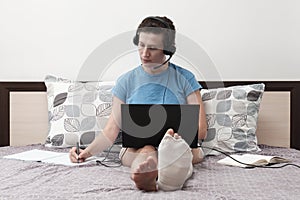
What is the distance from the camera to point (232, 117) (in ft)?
6.66

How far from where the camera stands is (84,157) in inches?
68.6

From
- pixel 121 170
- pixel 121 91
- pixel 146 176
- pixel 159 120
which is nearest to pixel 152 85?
pixel 121 91

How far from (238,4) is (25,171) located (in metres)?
1.50

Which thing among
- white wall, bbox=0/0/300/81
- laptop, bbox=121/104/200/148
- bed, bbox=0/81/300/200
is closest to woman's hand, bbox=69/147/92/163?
bed, bbox=0/81/300/200

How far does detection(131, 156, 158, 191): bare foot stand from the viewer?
1.25 metres

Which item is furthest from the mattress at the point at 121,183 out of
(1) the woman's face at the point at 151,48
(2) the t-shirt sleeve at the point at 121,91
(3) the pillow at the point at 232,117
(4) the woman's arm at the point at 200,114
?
(1) the woman's face at the point at 151,48

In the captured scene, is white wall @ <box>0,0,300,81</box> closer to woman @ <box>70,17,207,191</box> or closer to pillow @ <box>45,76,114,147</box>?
pillow @ <box>45,76,114,147</box>

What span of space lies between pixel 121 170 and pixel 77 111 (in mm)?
596

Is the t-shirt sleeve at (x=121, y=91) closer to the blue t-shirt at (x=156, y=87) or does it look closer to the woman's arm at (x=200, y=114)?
the blue t-shirt at (x=156, y=87)

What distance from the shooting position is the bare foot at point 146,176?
4.11ft

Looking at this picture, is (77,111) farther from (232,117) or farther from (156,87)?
(232,117)

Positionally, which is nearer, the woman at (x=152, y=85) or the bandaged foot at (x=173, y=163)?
the bandaged foot at (x=173, y=163)

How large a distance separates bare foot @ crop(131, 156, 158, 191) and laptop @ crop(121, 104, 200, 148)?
→ 0.30m

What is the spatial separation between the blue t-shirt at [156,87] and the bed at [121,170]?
0.29 meters
